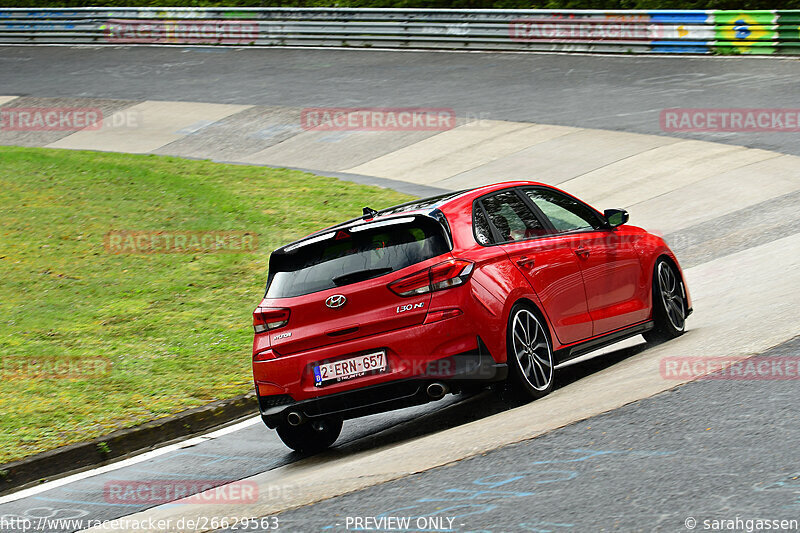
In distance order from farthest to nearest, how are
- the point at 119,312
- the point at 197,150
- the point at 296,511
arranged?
1. the point at 197,150
2. the point at 119,312
3. the point at 296,511

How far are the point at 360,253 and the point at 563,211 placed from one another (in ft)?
6.80

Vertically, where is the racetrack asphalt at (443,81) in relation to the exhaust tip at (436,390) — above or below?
above

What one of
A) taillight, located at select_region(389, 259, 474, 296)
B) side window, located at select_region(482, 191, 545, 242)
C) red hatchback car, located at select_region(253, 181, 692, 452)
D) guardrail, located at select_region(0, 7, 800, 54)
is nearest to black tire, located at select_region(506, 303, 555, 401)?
red hatchback car, located at select_region(253, 181, 692, 452)

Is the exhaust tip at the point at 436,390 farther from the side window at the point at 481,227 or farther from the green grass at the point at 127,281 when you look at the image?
the green grass at the point at 127,281

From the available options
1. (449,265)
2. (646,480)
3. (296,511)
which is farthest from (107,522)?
(646,480)

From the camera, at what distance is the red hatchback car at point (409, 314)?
6953 millimetres

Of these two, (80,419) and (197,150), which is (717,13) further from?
(80,419)

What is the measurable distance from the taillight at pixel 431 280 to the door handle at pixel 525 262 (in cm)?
65

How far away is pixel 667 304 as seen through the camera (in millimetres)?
9234

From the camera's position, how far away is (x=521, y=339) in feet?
24.1

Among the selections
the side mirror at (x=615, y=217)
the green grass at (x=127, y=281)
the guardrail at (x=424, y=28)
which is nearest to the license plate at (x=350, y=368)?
the green grass at (x=127, y=281)

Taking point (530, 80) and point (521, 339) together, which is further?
point (530, 80)

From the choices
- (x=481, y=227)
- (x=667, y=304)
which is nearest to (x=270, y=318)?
(x=481, y=227)

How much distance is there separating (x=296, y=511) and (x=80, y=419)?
3.41m
